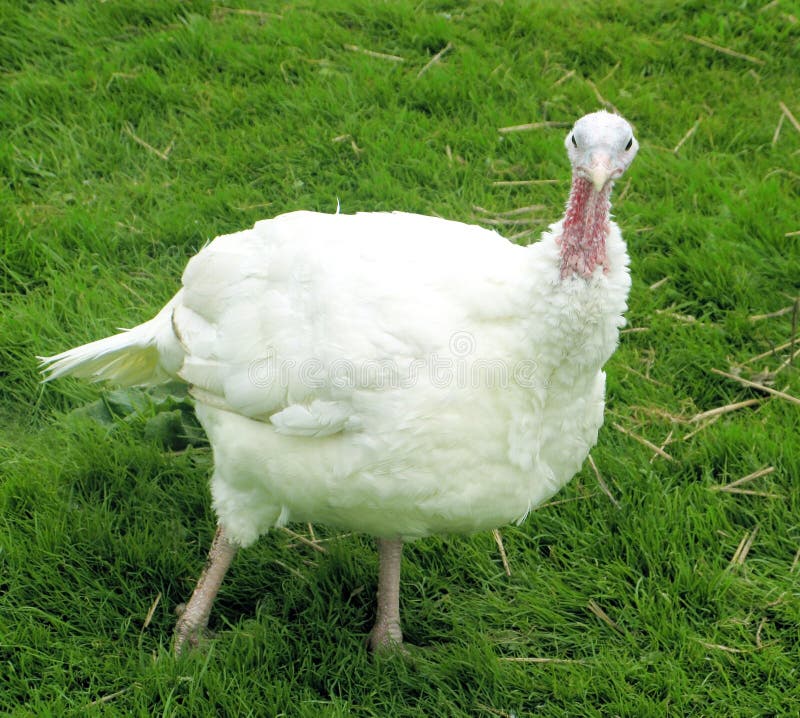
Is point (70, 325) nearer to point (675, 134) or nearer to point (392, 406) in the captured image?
point (392, 406)

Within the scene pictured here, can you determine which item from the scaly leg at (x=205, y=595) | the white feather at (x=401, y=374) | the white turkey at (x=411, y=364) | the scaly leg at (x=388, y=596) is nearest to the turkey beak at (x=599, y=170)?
the white turkey at (x=411, y=364)

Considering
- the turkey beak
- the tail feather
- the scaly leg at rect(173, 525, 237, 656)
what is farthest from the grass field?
the turkey beak

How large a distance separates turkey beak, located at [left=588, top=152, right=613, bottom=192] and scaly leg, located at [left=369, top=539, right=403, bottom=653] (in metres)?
1.57

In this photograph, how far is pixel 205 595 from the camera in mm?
3637

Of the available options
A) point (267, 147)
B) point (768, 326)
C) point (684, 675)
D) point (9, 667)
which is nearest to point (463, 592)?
point (684, 675)

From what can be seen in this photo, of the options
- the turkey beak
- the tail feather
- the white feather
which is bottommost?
the tail feather

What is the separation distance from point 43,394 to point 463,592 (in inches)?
82.1

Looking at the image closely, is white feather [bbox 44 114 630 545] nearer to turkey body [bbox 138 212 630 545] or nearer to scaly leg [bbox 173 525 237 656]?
turkey body [bbox 138 212 630 545]

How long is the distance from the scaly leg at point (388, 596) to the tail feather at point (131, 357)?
1.08 m

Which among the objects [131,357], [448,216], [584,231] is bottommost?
[448,216]

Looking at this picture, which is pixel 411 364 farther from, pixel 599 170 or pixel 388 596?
pixel 388 596

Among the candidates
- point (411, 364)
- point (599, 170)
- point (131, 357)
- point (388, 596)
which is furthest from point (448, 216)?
point (599, 170)

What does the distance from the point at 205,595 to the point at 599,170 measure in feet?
6.87

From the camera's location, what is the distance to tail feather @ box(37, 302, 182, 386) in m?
3.75
